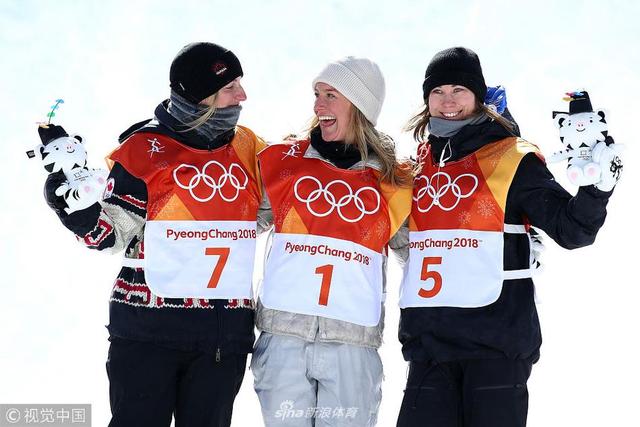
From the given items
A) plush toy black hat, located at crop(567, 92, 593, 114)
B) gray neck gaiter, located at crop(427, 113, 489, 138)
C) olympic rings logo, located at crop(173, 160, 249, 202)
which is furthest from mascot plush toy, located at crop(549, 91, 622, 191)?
olympic rings logo, located at crop(173, 160, 249, 202)

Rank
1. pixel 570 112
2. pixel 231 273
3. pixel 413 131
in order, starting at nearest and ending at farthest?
pixel 570 112, pixel 231 273, pixel 413 131

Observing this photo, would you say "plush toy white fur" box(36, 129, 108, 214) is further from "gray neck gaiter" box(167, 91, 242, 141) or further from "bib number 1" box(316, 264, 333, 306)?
"bib number 1" box(316, 264, 333, 306)

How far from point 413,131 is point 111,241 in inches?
58.7

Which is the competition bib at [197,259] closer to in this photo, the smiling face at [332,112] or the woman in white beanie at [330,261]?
the woman in white beanie at [330,261]

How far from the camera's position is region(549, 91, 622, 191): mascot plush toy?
11.8 ft

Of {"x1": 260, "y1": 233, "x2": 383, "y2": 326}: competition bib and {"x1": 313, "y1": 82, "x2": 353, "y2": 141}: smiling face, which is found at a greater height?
{"x1": 313, "y1": 82, "x2": 353, "y2": 141}: smiling face

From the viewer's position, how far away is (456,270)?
3.91 metres

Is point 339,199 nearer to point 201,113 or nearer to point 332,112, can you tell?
point 332,112

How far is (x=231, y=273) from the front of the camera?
4016 millimetres

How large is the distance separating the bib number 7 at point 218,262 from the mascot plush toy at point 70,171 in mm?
535

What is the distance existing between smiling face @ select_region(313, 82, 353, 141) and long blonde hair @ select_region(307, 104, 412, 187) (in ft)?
0.10

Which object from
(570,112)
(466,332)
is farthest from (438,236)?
(570,112)

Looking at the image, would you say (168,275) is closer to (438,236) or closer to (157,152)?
(157,152)

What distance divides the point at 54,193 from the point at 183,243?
586 millimetres
